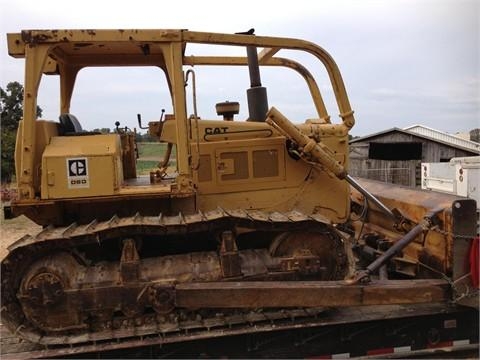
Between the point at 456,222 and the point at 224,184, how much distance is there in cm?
228

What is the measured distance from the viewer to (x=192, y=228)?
3.89m

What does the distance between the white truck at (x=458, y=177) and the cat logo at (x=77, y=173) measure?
1045 centimetres

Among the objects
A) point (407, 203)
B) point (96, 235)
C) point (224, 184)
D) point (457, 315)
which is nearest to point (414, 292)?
point (457, 315)

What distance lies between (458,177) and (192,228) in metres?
12.1

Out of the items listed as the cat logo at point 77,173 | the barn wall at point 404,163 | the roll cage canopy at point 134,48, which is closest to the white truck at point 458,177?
the barn wall at point 404,163

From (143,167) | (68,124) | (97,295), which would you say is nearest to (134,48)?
(68,124)

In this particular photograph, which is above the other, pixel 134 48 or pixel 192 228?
pixel 134 48

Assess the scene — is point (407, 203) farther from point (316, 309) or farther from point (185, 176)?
point (185, 176)

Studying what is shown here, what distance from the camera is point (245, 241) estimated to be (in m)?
4.44

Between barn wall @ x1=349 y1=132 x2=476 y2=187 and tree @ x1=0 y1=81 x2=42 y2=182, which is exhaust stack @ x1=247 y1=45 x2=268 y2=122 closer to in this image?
tree @ x1=0 y1=81 x2=42 y2=182

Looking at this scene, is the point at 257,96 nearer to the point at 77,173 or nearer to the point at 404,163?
the point at 77,173

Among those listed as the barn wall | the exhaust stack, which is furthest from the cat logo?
the barn wall

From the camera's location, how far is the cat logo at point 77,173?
393 cm

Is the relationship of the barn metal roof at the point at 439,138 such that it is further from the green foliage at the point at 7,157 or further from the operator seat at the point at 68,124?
the operator seat at the point at 68,124
